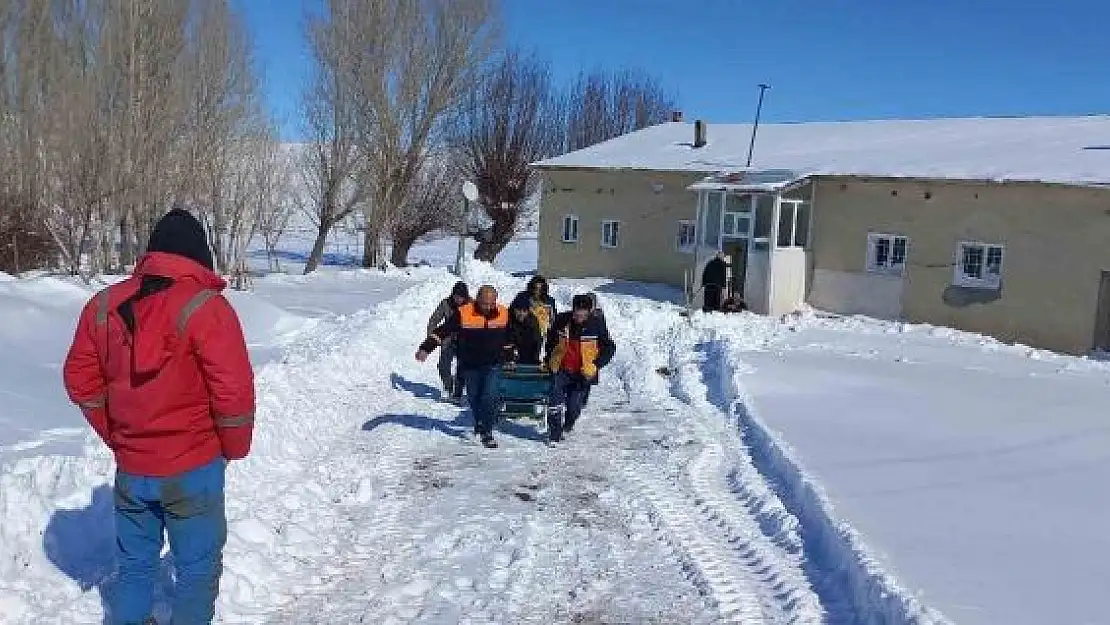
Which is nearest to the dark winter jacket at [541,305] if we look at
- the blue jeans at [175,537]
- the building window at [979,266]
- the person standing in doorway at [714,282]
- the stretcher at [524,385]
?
the stretcher at [524,385]

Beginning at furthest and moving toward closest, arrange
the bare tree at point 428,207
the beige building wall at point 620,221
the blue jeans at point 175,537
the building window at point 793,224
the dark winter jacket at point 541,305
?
1. the bare tree at point 428,207
2. the beige building wall at point 620,221
3. the building window at point 793,224
4. the dark winter jacket at point 541,305
5. the blue jeans at point 175,537

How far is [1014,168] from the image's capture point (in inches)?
743

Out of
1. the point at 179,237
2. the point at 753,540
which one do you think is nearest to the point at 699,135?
the point at 753,540

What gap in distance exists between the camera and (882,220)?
2036 cm

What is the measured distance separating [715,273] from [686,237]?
3.93 m

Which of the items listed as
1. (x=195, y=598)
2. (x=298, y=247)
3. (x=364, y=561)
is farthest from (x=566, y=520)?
(x=298, y=247)

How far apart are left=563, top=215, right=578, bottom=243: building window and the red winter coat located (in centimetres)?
2376

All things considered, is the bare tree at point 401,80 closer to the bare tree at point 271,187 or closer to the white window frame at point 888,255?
the bare tree at point 271,187

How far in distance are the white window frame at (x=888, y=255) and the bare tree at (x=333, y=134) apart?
59.5 feet

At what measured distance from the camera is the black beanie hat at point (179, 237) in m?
3.80

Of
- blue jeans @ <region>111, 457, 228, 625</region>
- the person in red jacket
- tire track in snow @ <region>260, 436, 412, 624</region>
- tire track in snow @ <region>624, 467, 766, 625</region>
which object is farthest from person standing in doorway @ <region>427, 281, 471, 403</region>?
the person in red jacket

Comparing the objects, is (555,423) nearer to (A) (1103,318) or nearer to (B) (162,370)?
(B) (162,370)

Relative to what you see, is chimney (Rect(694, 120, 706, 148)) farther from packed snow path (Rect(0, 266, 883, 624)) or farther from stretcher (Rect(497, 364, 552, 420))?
stretcher (Rect(497, 364, 552, 420))

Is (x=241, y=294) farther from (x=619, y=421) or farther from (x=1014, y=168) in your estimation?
(x=1014, y=168)
